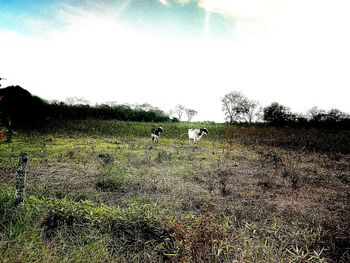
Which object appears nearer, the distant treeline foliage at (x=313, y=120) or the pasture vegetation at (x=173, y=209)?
the pasture vegetation at (x=173, y=209)

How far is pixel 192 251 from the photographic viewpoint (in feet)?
13.1

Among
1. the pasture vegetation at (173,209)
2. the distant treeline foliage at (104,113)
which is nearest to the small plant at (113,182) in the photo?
the pasture vegetation at (173,209)

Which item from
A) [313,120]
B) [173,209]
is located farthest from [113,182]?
[313,120]

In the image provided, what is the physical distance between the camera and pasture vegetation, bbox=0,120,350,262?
3.97m

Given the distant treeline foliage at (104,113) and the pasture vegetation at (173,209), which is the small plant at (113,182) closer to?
the pasture vegetation at (173,209)

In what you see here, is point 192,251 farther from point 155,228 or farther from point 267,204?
point 267,204

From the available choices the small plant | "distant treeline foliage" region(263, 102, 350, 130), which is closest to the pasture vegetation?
the small plant

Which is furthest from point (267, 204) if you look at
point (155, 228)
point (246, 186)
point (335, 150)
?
point (335, 150)

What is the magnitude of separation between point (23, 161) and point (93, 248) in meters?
2.58

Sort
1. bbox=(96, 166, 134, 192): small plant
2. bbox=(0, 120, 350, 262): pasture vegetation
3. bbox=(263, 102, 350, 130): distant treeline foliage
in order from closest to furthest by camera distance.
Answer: bbox=(0, 120, 350, 262): pasture vegetation → bbox=(96, 166, 134, 192): small plant → bbox=(263, 102, 350, 130): distant treeline foliage

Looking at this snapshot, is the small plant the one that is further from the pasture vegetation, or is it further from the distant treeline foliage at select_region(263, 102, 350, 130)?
the distant treeline foliage at select_region(263, 102, 350, 130)

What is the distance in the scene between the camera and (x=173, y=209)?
6.21 metres

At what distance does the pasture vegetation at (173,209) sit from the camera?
13.0 feet

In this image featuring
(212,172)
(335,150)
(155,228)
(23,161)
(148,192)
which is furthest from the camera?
(335,150)
